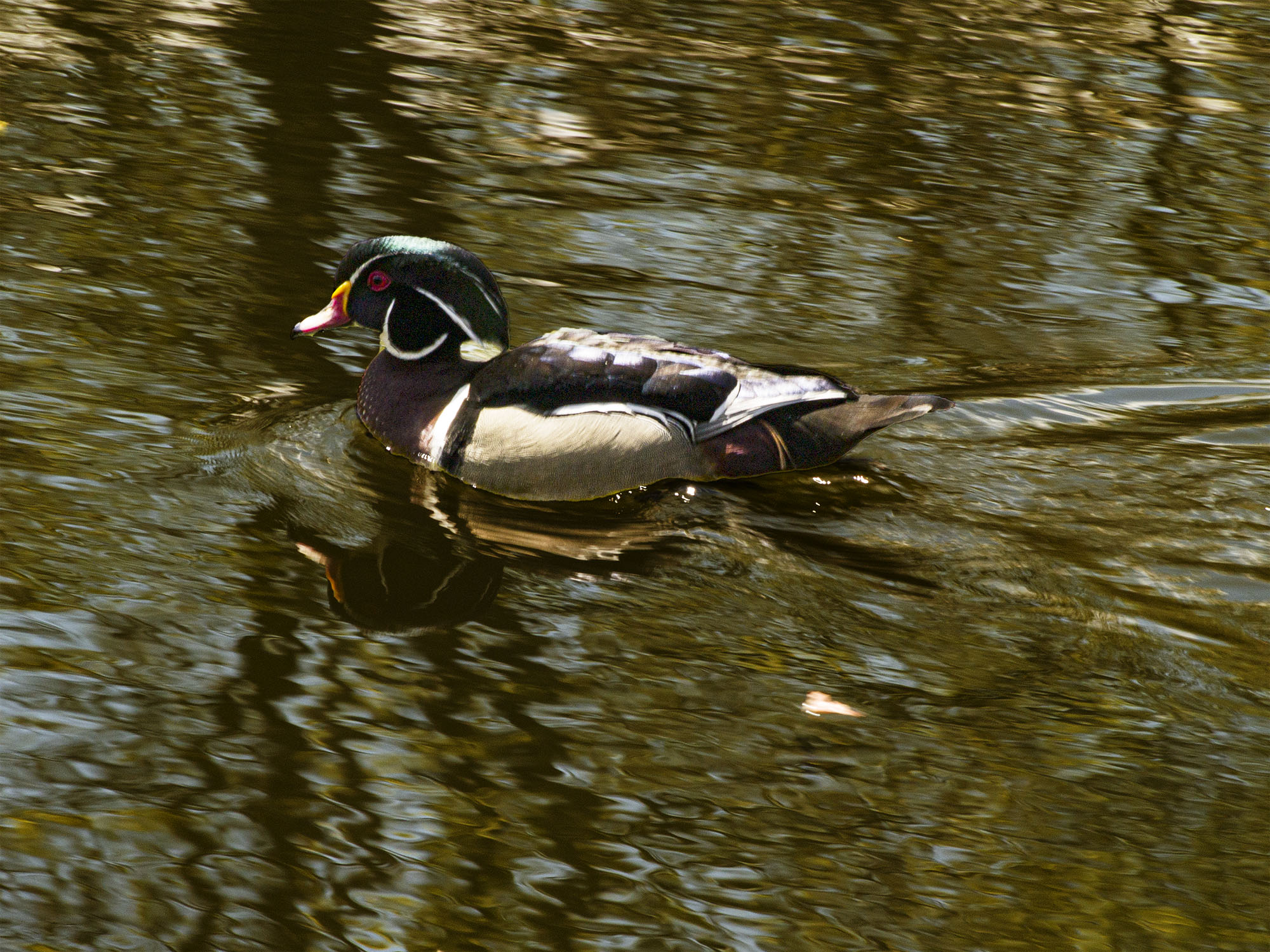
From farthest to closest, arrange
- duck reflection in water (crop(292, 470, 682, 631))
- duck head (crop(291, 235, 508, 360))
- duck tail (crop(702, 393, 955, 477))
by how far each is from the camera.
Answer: duck head (crop(291, 235, 508, 360)) → duck tail (crop(702, 393, 955, 477)) → duck reflection in water (crop(292, 470, 682, 631))

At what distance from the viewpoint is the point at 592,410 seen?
238 inches

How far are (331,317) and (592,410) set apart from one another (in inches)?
51.6

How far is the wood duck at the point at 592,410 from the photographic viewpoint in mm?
6039

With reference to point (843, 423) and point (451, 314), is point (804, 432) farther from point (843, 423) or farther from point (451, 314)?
point (451, 314)

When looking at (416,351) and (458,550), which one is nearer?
(458,550)

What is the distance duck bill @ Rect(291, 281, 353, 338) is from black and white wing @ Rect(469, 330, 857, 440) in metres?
0.77

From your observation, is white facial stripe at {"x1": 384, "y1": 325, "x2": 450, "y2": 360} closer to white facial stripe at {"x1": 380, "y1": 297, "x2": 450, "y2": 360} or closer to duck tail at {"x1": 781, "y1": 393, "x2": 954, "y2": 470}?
white facial stripe at {"x1": 380, "y1": 297, "x2": 450, "y2": 360}

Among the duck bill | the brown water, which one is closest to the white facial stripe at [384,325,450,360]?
the duck bill

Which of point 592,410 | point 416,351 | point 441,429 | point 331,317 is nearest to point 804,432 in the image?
point 592,410

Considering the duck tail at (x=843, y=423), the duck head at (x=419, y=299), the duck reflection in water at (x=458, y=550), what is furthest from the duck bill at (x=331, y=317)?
the duck tail at (x=843, y=423)

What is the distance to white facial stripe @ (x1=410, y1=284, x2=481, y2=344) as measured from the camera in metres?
6.49

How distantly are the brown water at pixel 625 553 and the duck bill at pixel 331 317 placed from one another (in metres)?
0.32

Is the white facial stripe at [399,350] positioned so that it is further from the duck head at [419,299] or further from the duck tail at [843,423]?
the duck tail at [843,423]

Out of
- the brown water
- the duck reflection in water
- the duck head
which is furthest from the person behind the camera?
the duck head
